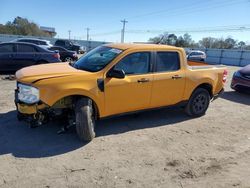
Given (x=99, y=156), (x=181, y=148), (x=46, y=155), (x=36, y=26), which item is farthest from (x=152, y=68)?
(x=36, y=26)

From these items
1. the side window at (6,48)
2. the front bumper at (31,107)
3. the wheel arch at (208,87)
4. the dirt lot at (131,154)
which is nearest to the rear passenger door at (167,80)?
the dirt lot at (131,154)

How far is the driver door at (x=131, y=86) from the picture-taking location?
207 inches

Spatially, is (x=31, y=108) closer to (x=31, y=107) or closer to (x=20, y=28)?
(x=31, y=107)

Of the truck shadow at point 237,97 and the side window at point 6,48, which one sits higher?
the side window at point 6,48

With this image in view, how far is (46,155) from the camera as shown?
4.42 meters

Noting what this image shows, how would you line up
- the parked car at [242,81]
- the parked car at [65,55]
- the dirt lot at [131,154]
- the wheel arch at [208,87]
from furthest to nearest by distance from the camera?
the parked car at [65,55], the parked car at [242,81], the wheel arch at [208,87], the dirt lot at [131,154]

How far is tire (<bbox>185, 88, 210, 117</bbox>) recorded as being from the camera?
6.75 metres

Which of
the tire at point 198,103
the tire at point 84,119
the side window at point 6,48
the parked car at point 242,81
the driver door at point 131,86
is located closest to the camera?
the tire at point 84,119

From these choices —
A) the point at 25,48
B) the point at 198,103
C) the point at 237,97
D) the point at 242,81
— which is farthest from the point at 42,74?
the point at 242,81

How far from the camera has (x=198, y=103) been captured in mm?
6914

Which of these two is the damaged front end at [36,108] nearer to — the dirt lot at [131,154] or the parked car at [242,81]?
the dirt lot at [131,154]

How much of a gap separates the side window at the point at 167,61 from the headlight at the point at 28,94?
8.53 feet

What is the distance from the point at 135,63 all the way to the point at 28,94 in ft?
7.15

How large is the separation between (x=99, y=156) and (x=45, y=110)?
128 cm
